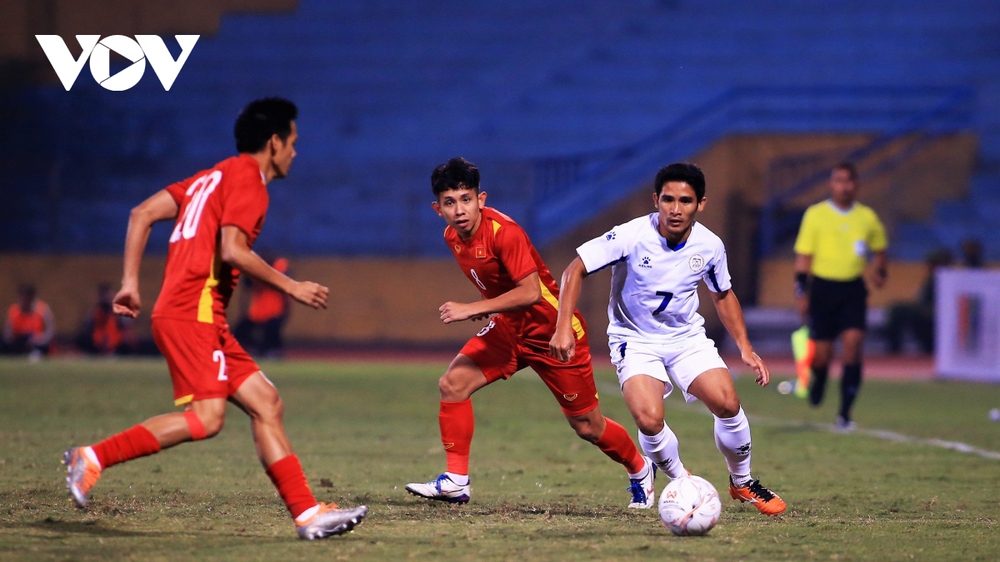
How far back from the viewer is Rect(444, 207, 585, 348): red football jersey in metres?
6.59

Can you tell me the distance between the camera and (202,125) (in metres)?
26.2

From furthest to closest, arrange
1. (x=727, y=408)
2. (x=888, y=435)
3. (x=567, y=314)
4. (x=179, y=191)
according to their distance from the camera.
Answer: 1. (x=888, y=435)
2. (x=727, y=408)
3. (x=567, y=314)
4. (x=179, y=191)

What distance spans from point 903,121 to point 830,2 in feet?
12.2

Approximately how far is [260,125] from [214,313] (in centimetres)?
84

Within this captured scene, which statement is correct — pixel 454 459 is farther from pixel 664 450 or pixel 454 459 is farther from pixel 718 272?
pixel 718 272

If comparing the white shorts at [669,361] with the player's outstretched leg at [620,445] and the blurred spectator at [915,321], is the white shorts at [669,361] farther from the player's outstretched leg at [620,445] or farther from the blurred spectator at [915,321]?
the blurred spectator at [915,321]

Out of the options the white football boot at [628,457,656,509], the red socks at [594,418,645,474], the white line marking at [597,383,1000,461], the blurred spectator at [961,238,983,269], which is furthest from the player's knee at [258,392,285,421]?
the blurred spectator at [961,238,983,269]

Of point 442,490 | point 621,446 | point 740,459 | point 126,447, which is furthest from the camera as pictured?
point 621,446

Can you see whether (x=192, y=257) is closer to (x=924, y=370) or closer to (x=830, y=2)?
(x=924, y=370)

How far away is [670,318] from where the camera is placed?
659 centimetres

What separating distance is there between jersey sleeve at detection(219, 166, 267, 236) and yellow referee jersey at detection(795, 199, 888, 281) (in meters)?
7.08

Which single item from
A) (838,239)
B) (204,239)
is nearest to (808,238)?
(838,239)

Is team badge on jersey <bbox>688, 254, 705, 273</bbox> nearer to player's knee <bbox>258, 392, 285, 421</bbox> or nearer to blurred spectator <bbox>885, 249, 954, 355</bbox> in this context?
player's knee <bbox>258, 392, 285, 421</bbox>
